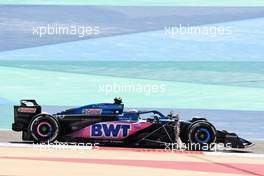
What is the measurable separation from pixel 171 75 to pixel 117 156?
533 inches

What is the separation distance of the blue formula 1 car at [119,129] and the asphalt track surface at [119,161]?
0.27 m

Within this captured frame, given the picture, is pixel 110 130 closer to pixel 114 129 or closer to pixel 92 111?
pixel 114 129

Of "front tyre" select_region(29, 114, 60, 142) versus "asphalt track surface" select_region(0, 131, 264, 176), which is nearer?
"asphalt track surface" select_region(0, 131, 264, 176)

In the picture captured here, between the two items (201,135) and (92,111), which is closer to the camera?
(201,135)

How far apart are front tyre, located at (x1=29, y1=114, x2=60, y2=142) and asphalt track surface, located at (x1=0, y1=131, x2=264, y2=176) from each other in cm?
28

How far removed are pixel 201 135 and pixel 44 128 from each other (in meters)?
3.13

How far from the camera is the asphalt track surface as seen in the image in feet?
30.5

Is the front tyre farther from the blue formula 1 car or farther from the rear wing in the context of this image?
the rear wing

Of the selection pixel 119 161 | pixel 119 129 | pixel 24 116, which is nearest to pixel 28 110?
pixel 24 116

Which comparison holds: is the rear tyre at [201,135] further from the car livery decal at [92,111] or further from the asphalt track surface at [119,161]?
the car livery decal at [92,111]

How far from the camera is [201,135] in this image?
12578 mm

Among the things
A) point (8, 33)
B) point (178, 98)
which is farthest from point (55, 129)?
point (8, 33)

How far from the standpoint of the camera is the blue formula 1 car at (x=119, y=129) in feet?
41.1

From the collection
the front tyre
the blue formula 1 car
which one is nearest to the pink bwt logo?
the blue formula 1 car
